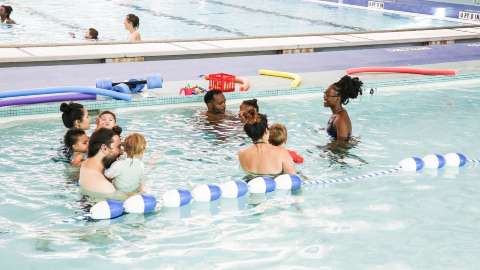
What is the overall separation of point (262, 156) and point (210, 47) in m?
5.43

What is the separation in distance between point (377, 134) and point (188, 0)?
565 inches

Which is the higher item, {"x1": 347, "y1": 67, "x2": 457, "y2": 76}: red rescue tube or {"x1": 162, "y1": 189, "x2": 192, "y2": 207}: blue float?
{"x1": 347, "y1": 67, "x2": 457, "y2": 76}: red rescue tube

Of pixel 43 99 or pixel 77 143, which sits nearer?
pixel 77 143

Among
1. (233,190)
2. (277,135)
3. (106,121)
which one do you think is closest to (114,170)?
(106,121)

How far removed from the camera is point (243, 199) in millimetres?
5723

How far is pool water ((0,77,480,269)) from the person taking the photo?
477 cm

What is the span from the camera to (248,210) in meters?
5.56

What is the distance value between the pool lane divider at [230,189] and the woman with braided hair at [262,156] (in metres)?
0.11

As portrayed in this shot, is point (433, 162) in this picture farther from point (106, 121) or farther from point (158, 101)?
point (158, 101)

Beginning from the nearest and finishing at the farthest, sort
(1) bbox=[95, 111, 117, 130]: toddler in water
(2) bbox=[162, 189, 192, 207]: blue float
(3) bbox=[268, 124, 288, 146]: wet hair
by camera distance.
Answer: (2) bbox=[162, 189, 192, 207]: blue float → (3) bbox=[268, 124, 288, 146]: wet hair → (1) bbox=[95, 111, 117, 130]: toddler in water

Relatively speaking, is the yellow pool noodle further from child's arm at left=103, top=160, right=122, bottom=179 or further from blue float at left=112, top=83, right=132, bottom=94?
child's arm at left=103, top=160, right=122, bottom=179

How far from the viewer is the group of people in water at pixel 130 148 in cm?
521

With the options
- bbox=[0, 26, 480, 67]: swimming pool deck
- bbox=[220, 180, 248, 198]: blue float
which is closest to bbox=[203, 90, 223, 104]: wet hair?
bbox=[220, 180, 248, 198]: blue float

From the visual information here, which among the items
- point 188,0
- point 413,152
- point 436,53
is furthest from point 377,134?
point 188,0
